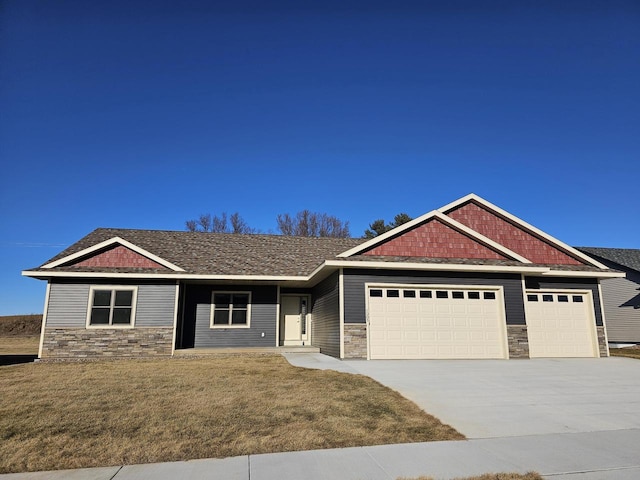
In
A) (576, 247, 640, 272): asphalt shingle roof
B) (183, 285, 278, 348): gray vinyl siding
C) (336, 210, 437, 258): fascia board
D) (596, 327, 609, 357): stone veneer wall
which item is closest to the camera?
(336, 210, 437, 258): fascia board

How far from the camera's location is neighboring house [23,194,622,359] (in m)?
13.5

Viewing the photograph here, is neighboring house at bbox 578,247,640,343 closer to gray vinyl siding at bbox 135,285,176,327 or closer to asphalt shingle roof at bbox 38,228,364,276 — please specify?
asphalt shingle roof at bbox 38,228,364,276

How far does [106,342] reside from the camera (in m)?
14.6

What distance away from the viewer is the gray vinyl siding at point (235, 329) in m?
16.7

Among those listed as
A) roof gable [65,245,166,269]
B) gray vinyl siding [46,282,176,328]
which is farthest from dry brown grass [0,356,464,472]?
roof gable [65,245,166,269]

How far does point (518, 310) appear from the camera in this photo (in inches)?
561

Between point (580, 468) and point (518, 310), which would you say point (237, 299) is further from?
point (580, 468)

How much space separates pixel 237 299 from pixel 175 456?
12.7 meters

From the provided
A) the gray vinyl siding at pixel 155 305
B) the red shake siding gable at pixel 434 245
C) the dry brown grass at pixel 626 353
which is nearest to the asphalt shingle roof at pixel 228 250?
the gray vinyl siding at pixel 155 305

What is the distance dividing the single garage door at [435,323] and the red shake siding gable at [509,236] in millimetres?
3685

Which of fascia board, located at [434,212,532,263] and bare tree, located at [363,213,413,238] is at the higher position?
bare tree, located at [363,213,413,238]

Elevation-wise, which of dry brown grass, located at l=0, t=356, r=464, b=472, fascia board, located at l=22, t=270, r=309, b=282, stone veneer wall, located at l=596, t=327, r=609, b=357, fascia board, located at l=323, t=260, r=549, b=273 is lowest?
dry brown grass, located at l=0, t=356, r=464, b=472

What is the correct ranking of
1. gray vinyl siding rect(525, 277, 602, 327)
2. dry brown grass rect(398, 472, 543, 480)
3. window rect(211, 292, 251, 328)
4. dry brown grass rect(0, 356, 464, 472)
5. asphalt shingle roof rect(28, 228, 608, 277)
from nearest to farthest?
dry brown grass rect(398, 472, 543, 480) → dry brown grass rect(0, 356, 464, 472) → asphalt shingle roof rect(28, 228, 608, 277) → gray vinyl siding rect(525, 277, 602, 327) → window rect(211, 292, 251, 328)

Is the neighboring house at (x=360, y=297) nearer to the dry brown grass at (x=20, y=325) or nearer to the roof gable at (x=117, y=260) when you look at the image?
the roof gable at (x=117, y=260)
